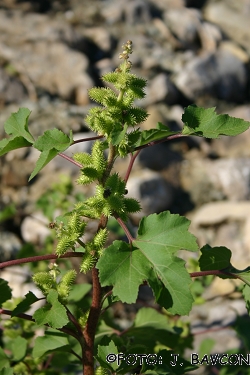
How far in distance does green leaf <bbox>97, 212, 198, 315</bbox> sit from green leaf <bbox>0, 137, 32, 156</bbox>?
399 millimetres

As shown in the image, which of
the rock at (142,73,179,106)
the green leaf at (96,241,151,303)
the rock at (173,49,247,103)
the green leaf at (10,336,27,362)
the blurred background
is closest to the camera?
the green leaf at (96,241,151,303)

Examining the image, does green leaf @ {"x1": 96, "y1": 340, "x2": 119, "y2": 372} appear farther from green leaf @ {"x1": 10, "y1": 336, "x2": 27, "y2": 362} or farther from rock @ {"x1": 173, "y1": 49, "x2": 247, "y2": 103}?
rock @ {"x1": 173, "y1": 49, "x2": 247, "y2": 103}

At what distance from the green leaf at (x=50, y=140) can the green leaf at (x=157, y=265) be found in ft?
0.96

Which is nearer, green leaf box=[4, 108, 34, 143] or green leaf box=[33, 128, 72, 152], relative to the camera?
green leaf box=[33, 128, 72, 152]

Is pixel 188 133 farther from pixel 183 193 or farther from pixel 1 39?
pixel 1 39

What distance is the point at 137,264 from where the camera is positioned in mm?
1229

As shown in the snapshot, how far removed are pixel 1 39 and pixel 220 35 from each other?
3.13m

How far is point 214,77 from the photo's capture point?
21.2 feet

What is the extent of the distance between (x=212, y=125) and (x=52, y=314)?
64cm

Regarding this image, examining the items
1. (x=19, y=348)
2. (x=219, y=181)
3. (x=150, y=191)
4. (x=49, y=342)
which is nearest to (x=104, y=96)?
(x=49, y=342)

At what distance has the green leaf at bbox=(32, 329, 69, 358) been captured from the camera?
5.04ft

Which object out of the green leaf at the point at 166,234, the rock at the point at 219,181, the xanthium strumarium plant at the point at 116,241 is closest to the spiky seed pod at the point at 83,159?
the xanthium strumarium plant at the point at 116,241

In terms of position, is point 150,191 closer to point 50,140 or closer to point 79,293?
point 79,293

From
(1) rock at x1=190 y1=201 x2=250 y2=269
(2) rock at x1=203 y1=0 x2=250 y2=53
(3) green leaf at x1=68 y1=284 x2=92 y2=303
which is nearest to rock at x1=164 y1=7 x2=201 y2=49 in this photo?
(2) rock at x1=203 y1=0 x2=250 y2=53
